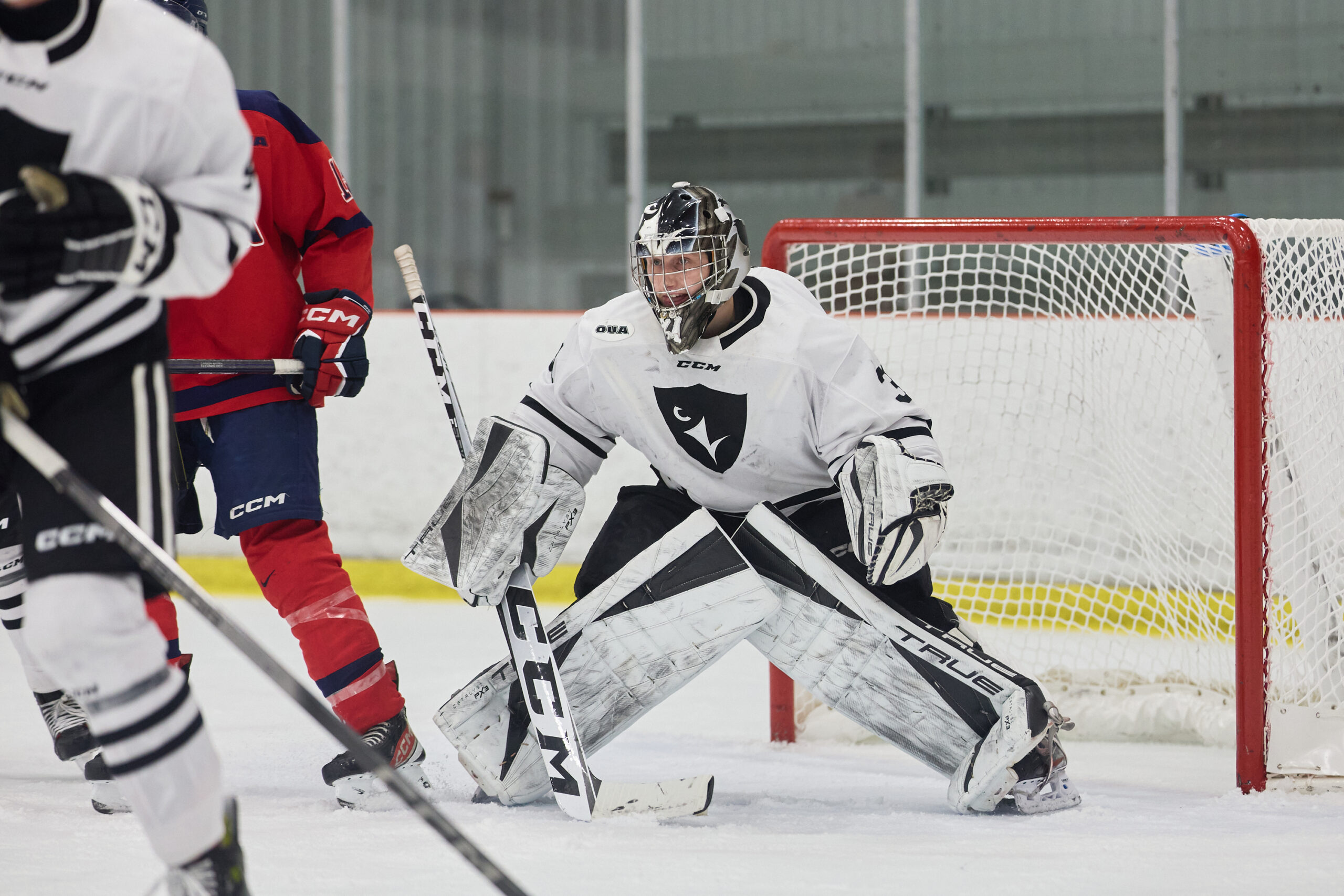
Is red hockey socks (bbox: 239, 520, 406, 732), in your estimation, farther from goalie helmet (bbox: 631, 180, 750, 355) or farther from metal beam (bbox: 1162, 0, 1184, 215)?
metal beam (bbox: 1162, 0, 1184, 215)

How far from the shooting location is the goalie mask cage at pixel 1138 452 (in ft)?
7.55

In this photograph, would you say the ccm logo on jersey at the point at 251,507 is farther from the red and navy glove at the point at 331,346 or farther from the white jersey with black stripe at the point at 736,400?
the white jersey with black stripe at the point at 736,400

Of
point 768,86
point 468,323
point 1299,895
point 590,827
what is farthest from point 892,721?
point 768,86

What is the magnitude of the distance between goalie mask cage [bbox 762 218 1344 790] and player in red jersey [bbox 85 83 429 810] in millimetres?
860

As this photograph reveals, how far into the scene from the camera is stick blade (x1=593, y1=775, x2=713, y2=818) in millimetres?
2102

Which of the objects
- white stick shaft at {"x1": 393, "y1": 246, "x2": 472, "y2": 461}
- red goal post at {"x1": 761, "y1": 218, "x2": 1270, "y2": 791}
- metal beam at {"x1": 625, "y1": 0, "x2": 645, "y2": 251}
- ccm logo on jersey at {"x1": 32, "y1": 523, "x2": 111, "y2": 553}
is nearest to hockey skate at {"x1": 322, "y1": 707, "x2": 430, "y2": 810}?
white stick shaft at {"x1": 393, "y1": 246, "x2": 472, "y2": 461}

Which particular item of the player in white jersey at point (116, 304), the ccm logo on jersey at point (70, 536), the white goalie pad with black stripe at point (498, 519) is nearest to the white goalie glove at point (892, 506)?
the white goalie pad with black stripe at point (498, 519)

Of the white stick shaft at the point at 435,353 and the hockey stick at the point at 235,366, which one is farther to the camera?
the white stick shaft at the point at 435,353

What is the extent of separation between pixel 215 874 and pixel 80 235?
597 mm

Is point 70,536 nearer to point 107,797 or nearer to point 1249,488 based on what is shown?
point 107,797

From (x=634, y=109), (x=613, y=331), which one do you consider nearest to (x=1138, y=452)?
(x=613, y=331)

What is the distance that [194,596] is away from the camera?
1400 mm

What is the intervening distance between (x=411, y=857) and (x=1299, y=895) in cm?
106

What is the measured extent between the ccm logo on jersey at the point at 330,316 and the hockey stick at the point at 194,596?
0.85 meters
